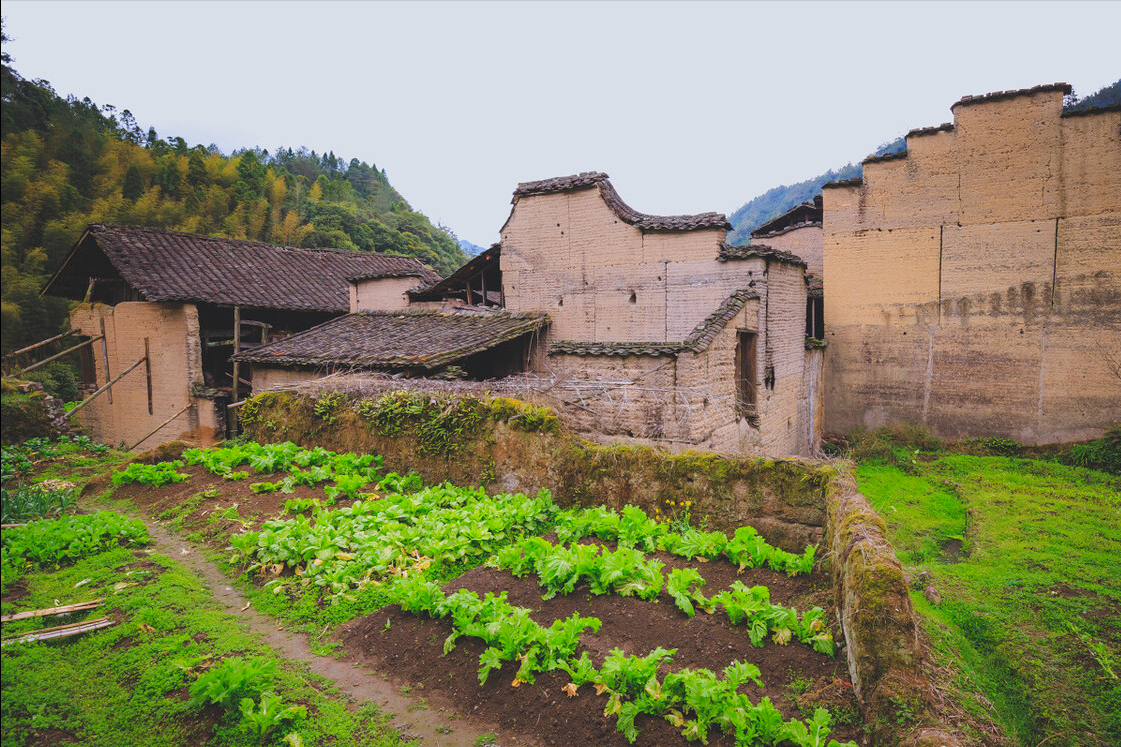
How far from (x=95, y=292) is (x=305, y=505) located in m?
14.8

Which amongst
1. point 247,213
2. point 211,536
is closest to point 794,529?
point 211,536

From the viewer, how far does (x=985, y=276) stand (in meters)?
15.7

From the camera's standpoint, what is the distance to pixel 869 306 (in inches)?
672

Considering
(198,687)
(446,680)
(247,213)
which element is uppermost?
(247,213)

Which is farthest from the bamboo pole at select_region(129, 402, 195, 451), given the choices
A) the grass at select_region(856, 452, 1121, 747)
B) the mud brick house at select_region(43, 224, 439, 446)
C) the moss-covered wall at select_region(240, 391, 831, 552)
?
the grass at select_region(856, 452, 1121, 747)

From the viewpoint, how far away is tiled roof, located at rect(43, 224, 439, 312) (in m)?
16.0

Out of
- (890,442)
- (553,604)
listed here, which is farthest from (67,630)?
(890,442)

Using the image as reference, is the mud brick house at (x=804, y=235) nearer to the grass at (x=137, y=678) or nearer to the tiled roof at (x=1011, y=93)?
the tiled roof at (x=1011, y=93)

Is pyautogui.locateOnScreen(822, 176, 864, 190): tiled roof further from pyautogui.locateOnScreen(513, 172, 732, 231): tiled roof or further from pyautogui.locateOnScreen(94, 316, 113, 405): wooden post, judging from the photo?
pyautogui.locateOnScreen(94, 316, 113, 405): wooden post

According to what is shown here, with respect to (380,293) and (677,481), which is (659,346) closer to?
(677,481)

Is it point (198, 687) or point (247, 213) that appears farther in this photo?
point (247, 213)

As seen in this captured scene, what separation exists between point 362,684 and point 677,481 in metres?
4.15

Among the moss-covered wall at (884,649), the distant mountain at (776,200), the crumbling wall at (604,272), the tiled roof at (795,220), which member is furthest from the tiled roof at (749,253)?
the distant mountain at (776,200)

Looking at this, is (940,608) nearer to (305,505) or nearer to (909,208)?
(305,505)
